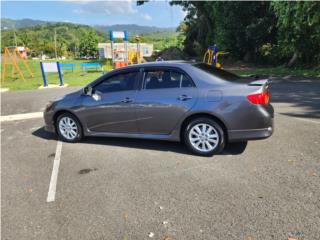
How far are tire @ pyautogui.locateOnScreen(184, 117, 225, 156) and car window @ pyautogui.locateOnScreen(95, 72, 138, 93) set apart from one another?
1.35 m

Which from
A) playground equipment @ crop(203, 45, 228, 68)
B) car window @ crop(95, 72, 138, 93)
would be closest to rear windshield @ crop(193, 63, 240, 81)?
car window @ crop(95, 72, 138, 93)

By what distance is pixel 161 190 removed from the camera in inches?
149

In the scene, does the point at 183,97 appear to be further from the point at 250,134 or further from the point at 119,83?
the point at 119,83

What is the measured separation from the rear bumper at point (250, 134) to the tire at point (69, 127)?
121 inches

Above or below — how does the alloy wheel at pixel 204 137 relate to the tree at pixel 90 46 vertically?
below

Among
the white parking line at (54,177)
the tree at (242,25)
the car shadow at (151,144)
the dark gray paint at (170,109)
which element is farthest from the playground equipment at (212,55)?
the white parking line at (54,177)

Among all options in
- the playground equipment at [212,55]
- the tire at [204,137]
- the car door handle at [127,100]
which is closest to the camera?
the tire at [204,137]

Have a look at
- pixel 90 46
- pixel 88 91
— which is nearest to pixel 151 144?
pixel 88 91

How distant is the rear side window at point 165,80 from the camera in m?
4.86

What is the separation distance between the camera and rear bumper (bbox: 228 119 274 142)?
450 centimetres

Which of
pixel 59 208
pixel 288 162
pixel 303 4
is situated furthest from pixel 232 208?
pixel 303 4

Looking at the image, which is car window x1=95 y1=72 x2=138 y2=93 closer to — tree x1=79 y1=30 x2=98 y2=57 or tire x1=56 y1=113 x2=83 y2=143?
tire x1=56 y1=113 x2=83 y2=143

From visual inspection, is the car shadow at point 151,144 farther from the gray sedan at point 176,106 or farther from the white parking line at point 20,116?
the white parking line at point 20,116

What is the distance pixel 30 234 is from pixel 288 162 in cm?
367
